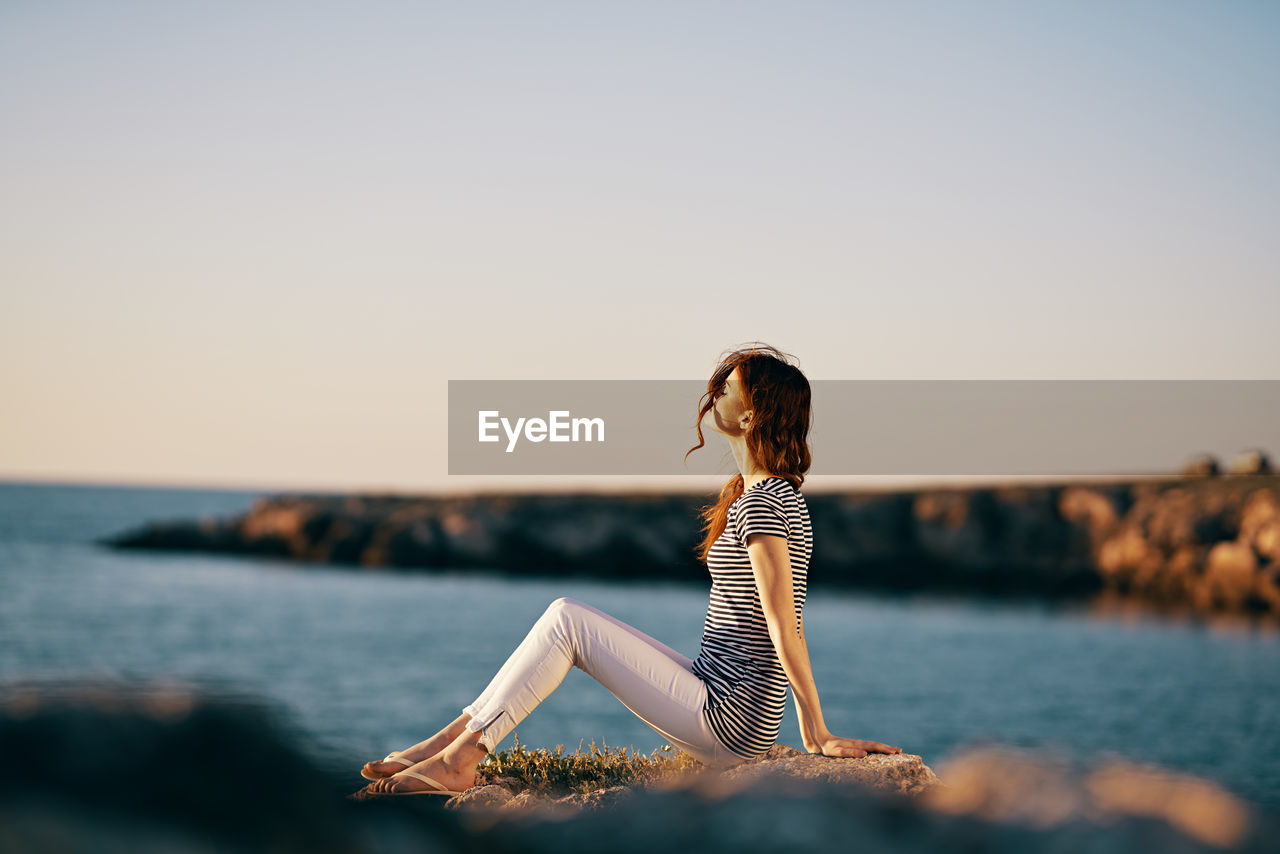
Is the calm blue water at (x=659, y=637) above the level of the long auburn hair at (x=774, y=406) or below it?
below

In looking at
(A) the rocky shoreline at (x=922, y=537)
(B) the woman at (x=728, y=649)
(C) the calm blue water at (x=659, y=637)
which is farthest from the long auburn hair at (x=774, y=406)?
(A) the rocky shoreline at (x=922, y=537)

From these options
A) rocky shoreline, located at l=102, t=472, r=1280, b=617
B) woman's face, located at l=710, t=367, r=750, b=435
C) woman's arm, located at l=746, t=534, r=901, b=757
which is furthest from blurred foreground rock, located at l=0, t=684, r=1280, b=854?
rocky shoreline, located at l=102, t=472, r=1280, b=617

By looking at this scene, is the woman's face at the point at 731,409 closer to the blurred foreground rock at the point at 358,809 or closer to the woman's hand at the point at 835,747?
the woman's hand at the point at 835,747

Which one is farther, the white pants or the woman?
the white pants

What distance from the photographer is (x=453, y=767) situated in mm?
5039

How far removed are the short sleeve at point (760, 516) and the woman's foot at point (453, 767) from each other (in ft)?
5.25

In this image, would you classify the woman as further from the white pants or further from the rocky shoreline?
the rocky shoreline

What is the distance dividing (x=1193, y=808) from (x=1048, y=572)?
48444mm

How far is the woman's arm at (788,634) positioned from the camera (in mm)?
4891

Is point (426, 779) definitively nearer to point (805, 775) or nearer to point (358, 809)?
point (805, 775)

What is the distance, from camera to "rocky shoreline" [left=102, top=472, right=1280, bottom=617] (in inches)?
1656

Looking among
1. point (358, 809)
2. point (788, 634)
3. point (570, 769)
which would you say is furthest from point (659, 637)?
point (358, 809)

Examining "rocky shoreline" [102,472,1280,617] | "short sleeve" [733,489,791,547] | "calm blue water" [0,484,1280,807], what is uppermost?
"short sleeve" [733,489,791,547]

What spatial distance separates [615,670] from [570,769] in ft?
3.23
